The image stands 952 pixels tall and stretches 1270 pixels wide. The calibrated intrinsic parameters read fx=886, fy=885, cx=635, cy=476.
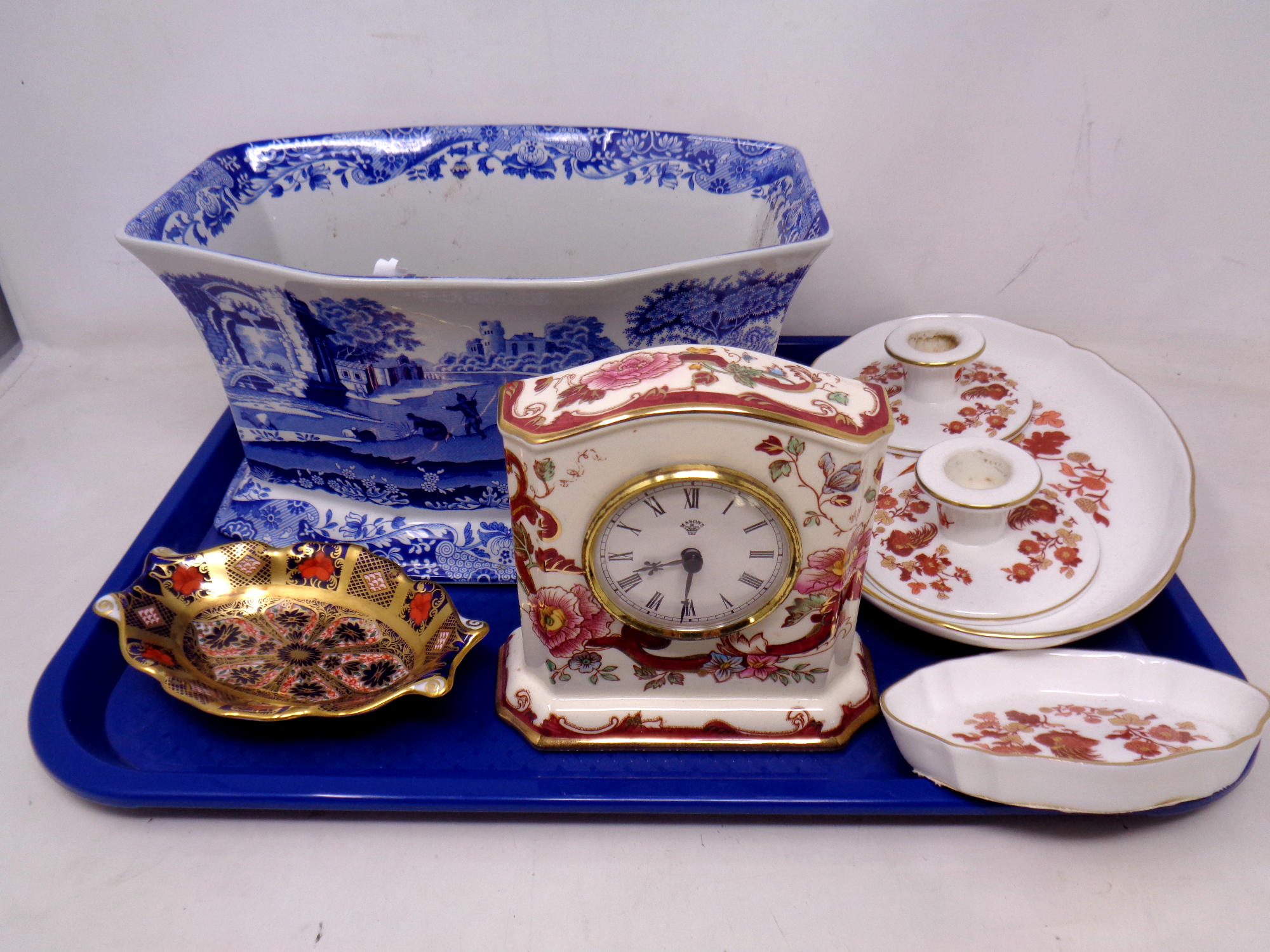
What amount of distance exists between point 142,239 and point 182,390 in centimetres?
67

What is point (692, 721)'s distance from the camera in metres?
0.92

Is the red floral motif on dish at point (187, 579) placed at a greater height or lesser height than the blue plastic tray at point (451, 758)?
greater

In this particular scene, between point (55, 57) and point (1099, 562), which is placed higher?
point (55, 57)

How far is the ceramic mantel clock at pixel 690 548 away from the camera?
768 millimetres

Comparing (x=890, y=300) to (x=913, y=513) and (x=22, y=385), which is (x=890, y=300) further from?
(x=22, y=385)

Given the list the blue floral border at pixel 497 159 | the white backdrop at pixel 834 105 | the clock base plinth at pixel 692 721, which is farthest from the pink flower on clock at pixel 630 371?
the white backdrop at pixel 834 105

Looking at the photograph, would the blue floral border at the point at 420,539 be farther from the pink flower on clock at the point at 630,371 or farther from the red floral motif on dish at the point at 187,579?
the pink flower on clock at the point at 630,371

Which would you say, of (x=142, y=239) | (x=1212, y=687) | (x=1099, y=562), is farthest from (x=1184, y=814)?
(x=142, y=239)

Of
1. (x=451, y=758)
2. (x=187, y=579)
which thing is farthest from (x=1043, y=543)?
(x=187, y=579)

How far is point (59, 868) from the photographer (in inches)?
33.6

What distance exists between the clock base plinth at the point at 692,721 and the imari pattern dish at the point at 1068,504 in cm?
17

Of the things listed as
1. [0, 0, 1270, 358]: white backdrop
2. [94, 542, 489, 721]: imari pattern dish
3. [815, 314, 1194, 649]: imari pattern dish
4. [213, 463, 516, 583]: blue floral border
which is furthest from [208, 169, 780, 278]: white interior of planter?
[94, 542, 489, 721]: imari pattern dish

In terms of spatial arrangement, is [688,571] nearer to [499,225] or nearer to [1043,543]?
[1043,543]

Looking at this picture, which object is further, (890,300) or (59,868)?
(890,300)
